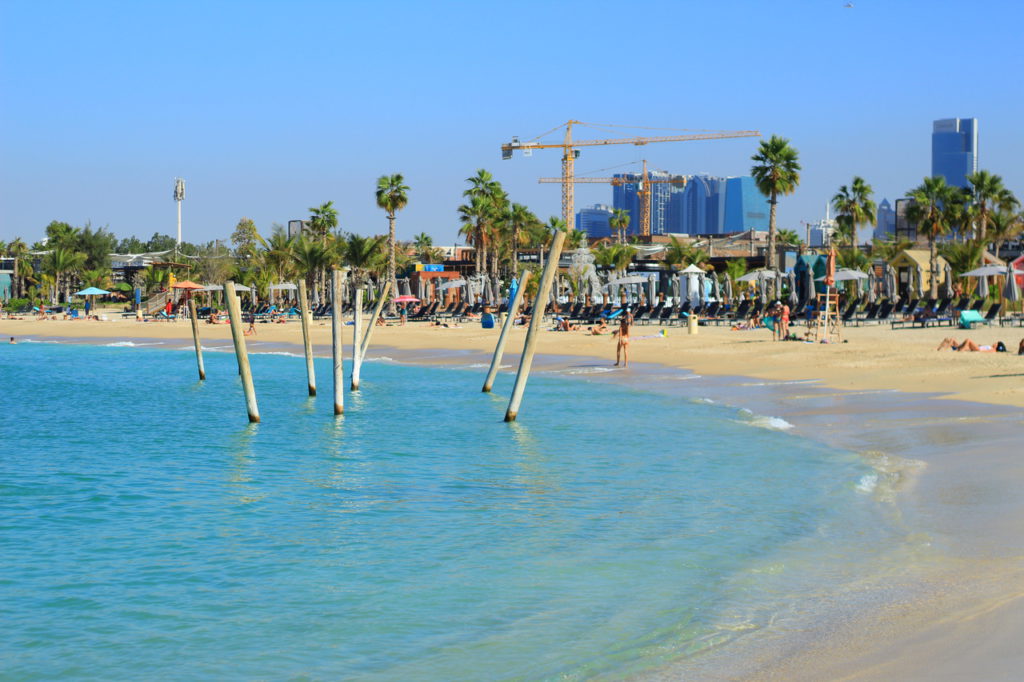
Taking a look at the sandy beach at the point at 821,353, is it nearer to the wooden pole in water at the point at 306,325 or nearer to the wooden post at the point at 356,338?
the wooden post at the point at 356,338

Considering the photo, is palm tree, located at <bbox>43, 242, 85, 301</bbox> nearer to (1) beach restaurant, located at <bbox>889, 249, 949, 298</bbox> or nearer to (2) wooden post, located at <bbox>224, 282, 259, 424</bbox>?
(1) beach restaurant, located at <bbox>889, 249, 949, 298</bbox>

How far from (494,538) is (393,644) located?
9.72ft

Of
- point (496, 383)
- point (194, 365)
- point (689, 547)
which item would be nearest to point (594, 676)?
point (689, 547)

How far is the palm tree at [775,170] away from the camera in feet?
172

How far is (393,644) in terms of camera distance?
679 cm

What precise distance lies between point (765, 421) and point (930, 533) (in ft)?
25.6

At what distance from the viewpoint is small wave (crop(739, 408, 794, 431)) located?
52.4ft

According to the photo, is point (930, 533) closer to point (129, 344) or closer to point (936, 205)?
point (129, 344)

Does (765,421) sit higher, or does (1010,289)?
(1010,289)

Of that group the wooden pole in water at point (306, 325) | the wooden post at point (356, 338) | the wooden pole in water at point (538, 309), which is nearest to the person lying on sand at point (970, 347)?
the wooden pole in water at point (538, 309)

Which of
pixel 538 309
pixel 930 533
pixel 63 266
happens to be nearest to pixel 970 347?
pixel 538 309

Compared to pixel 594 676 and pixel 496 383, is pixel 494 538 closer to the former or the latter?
pixel 594 676

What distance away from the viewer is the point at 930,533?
8852mm

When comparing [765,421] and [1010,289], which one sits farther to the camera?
[1010,289]
